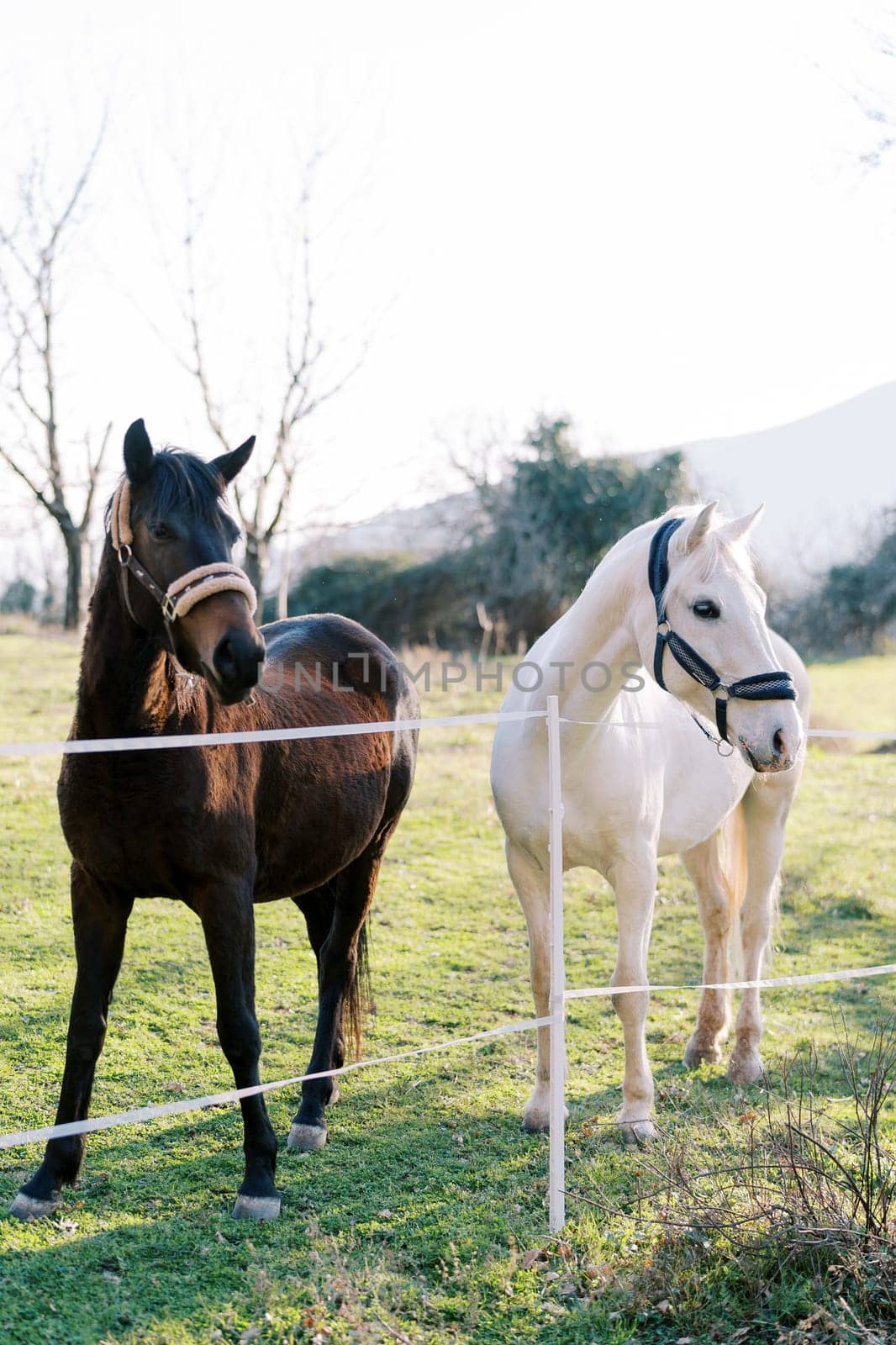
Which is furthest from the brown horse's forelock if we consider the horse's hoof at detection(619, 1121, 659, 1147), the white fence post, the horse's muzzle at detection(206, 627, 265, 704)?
the horse's hoof at detection(619, 1121, 659, 1147)

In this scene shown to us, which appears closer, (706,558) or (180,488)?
(180,488)

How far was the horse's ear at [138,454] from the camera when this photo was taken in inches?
106

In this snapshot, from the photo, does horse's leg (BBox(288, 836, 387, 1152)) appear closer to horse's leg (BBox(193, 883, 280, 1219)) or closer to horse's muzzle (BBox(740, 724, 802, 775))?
horse's leg (BBox(193, 883, 280, 1219))

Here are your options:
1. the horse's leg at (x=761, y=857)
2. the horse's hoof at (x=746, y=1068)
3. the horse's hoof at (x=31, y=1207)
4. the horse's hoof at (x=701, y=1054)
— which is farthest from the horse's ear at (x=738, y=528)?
the horse's hoof at (x=31, y=1207)

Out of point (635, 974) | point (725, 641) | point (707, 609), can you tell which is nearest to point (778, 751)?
point (725, 641)

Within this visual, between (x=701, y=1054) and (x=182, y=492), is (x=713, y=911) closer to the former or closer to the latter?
(x=701, y=1054)

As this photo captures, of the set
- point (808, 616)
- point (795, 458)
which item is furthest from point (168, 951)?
point (795, 458)

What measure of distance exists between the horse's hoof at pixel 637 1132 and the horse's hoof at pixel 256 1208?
130cm

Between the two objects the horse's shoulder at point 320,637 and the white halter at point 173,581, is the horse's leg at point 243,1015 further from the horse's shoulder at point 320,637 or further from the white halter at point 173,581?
the horse's shoulder at point 320,637

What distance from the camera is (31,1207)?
308 cm

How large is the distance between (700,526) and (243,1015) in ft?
6.65

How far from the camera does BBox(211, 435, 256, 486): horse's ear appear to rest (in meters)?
2.99

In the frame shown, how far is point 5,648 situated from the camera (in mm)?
16000

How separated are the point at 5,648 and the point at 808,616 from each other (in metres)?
20.9
